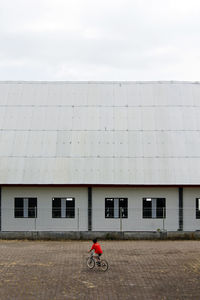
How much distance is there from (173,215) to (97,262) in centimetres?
1069

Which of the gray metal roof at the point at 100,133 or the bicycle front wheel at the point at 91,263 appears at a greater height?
the gray metal roof at the point at 100,133

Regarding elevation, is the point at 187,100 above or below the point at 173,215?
above

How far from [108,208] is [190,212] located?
482 cm

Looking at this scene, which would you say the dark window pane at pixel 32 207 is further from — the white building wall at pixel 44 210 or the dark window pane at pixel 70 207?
the dark window pane at pixel 70 207

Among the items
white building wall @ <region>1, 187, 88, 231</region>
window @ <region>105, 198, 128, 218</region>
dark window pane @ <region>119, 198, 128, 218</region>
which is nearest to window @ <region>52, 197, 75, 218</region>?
white building wall @ <region>1, 187, 88, 231</region>

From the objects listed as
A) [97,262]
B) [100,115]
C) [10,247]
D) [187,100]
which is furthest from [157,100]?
[97,262]

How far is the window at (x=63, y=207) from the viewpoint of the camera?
28.0m

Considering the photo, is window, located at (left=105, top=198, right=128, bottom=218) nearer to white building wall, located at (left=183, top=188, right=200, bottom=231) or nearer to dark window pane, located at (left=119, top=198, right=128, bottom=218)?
dark window pane, located at (left=119, top=198, right=128, bottom=218)

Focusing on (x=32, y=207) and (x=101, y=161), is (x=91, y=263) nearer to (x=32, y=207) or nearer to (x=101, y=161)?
(x=32, y=207)

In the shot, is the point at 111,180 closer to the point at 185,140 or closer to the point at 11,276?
the point at 185,140

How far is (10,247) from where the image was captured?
23.4 metres

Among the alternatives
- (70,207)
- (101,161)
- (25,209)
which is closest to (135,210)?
(101,161)

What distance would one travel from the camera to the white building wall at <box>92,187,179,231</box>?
27703 mm

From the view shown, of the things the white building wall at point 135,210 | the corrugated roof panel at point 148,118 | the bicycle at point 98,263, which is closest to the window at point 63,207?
the white building wall at point 135,210
